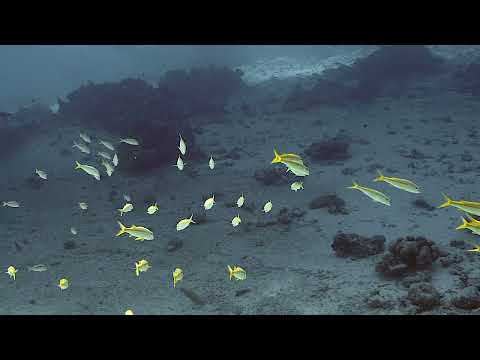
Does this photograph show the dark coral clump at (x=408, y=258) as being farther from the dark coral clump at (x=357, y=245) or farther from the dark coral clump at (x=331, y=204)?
the dark coral clump at (x=331, y=204)

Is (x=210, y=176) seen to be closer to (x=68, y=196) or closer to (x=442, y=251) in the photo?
(x=68, y=196)

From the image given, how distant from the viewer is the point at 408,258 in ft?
21.4

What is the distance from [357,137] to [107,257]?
13.2 m

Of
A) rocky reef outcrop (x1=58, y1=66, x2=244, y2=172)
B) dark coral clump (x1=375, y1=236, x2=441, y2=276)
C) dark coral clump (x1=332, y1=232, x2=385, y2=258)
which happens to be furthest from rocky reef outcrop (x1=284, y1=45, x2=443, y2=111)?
dark coral clump (x1=375, y1=236, x2=441, y2=276)

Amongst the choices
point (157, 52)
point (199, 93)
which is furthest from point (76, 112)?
point (157, 52)

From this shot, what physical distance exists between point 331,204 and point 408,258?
395 centimetres

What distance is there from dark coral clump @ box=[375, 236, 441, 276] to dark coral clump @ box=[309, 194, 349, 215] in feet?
10.7

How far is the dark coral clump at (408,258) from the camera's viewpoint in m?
6.43

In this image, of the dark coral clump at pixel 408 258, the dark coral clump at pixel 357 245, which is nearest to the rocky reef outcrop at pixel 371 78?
the dark coral clump at pixel 357 245

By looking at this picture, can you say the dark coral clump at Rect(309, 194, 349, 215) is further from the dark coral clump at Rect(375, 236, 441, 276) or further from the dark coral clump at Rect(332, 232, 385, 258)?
the dark coral clump at Rect(375, 236, 441, 276)

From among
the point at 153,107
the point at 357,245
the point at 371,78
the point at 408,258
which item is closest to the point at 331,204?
the point at 357,245

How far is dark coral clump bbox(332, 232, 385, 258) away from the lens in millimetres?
7561

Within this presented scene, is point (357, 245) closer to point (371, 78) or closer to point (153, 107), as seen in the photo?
point (153, 107)

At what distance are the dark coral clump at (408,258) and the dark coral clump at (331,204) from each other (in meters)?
3.26
